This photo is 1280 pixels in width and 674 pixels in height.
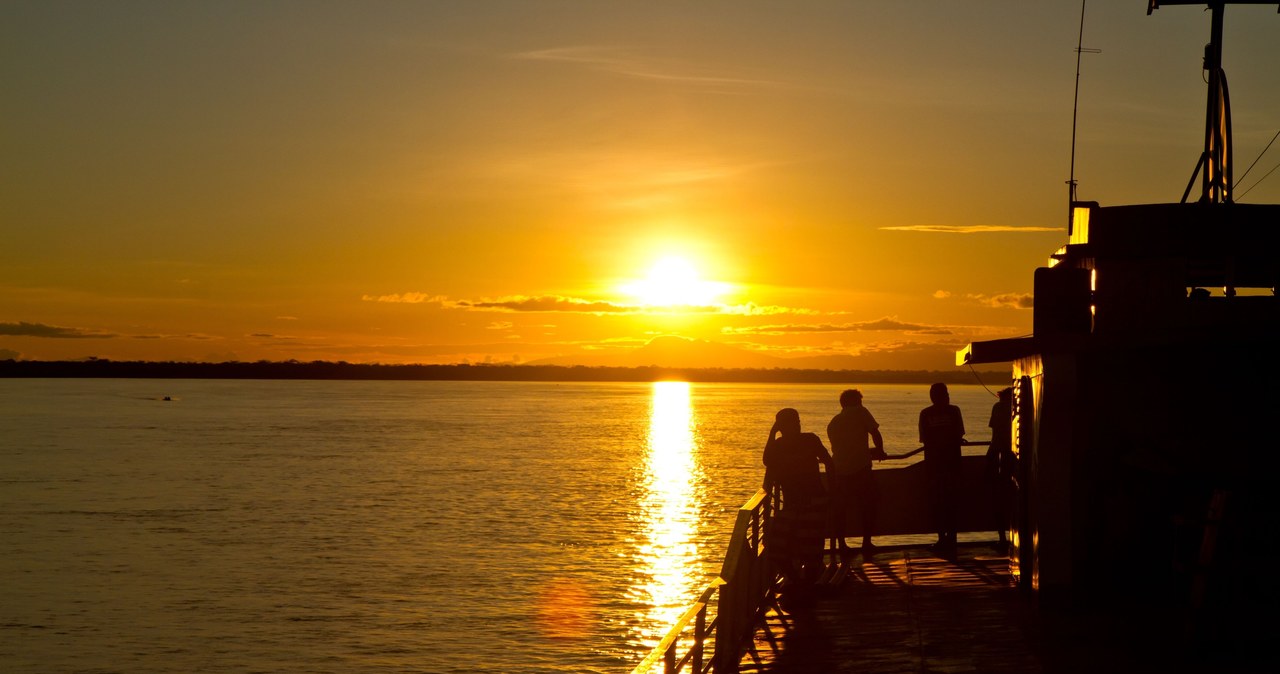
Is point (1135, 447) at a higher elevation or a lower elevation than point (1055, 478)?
higher

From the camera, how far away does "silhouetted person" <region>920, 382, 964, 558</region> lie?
1589cm

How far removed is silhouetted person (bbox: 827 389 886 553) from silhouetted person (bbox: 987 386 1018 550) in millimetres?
1558

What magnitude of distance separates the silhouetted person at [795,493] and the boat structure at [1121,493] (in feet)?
0.87

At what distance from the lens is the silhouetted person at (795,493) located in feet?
43.4

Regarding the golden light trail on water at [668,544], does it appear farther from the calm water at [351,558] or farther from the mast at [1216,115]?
the mast at [1216,115]

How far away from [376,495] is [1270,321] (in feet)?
165

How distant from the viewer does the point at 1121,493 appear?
11.9 meters

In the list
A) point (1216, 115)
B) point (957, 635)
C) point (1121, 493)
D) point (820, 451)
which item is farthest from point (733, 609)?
point (1216, 115)

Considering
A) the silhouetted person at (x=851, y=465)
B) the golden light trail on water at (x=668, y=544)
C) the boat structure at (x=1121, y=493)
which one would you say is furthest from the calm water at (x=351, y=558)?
the boat structure at (x=1121, y=493)

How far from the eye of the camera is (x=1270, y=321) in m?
10.9

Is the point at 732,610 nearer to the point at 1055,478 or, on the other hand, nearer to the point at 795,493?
the point at 795,493

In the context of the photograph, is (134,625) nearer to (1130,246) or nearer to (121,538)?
(121,538)

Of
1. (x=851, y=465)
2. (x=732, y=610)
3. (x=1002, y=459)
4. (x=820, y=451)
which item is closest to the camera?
(x=732, y=610)

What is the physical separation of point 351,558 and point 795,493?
26.4m
